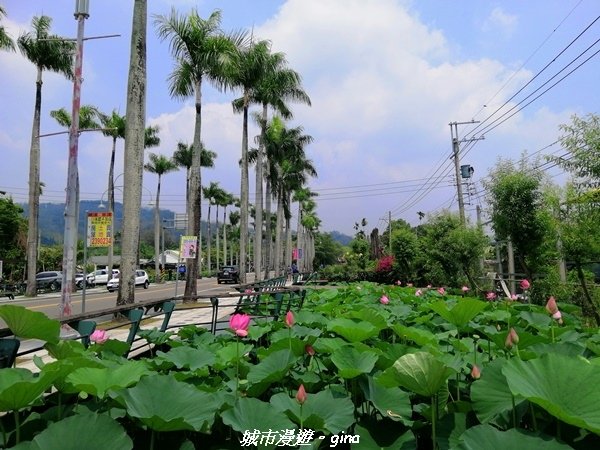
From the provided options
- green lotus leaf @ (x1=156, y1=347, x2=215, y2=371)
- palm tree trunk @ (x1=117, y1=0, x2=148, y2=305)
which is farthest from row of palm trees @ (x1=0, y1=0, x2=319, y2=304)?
green lotus leaf @ (x1=156, y1=347, x2=215, y2=371)

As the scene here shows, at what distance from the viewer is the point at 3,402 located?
155 centimetres

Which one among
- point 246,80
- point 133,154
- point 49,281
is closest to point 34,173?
point 246,80

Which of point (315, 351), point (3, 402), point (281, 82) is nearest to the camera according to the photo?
point (3, 402)

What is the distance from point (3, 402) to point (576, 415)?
170 cm

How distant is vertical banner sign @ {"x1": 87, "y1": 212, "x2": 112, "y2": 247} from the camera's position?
12.0 metres

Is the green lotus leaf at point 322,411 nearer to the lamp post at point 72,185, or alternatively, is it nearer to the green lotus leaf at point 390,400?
the green lotus leaf at point 390,400

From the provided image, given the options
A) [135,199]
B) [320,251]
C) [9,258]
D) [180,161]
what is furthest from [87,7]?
[320,251]

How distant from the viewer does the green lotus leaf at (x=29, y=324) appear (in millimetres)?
2016

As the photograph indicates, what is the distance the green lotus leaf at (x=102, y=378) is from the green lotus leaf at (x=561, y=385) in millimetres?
1298

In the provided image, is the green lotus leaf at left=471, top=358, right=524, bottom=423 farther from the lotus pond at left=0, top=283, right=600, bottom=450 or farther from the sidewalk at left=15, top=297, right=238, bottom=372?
the sidewalk at left=15, top=297, right=238, bottom=372

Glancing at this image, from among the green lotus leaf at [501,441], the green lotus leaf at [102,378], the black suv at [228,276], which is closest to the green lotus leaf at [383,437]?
the green lotus leaf at [501,441]

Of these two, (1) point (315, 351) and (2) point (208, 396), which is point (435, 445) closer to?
(2) point (208, 396)

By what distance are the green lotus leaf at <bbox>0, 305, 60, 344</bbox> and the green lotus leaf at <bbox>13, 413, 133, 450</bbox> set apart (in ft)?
2.45

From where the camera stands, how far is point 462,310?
2.93 metres
